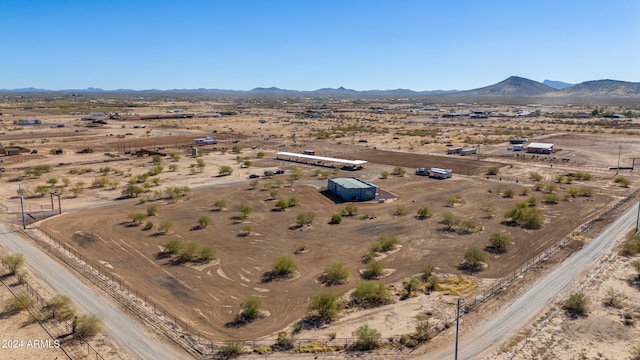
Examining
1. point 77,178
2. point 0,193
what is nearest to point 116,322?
point 0,193

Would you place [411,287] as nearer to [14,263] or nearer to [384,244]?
[384,244]

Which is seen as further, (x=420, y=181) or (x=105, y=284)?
(x=420, y=181)

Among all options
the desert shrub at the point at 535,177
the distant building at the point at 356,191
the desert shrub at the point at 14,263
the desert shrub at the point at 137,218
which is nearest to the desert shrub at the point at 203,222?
the desert shrub at the point at 137,218

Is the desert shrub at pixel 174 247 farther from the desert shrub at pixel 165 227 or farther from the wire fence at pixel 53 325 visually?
the wire fence at pixel 53 325

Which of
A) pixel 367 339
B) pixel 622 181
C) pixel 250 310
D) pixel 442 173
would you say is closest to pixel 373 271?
pixel 367 339

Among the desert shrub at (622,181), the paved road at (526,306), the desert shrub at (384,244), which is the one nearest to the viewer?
the paved road at (526,306)

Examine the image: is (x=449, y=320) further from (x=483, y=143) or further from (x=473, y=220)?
(x=483, y=143)
